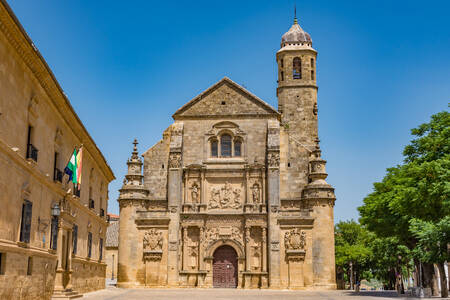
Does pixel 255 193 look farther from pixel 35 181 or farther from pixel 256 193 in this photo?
pixel 35 181

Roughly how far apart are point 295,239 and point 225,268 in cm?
573

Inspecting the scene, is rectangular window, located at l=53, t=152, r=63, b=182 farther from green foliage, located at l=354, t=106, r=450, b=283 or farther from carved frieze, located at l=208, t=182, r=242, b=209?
carved frieze, located at l=208, t=182, r=242, b=209

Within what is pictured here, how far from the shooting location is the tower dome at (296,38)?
5144 centimetres

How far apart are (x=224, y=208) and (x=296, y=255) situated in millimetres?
6501

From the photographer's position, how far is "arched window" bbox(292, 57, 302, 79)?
50.5 m

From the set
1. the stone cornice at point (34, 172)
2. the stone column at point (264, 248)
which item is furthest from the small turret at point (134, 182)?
the stone cornice at point (34, 172)

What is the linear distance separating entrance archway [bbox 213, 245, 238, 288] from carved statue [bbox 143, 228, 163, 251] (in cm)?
428

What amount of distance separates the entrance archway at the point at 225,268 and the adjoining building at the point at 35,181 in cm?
1394

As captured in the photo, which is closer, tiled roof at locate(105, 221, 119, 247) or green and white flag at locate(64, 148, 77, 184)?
green and white flag at locate(64, 148, 77, 184)

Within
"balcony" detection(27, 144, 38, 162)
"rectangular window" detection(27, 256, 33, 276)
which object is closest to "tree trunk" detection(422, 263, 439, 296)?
"rectangular window" detection(27, 256, 33, 276)

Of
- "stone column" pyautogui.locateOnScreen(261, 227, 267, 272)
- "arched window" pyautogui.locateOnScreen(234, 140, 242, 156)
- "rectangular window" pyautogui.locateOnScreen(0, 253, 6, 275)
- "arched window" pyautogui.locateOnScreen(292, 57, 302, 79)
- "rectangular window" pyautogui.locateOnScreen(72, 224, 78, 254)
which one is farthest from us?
"arched window" pyautogui.locateOnScreen(292, 57, 302, 79)

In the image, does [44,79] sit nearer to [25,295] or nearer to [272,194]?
[25,295]

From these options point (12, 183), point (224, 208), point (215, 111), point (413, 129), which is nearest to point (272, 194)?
point (224, 208)

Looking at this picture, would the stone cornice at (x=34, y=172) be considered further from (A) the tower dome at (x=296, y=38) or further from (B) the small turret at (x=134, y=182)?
(A) the tower dome at (x=296, y=38)
